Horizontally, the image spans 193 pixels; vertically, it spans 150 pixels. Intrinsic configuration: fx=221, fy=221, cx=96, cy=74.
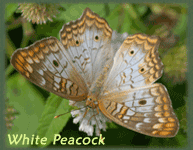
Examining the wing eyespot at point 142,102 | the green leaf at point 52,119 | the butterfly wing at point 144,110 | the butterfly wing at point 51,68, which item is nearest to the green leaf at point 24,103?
the green leaf at point 52,119

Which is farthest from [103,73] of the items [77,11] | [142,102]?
[77,11]

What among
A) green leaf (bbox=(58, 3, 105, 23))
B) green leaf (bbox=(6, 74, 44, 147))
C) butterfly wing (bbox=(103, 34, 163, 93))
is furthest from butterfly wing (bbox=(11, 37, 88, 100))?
green leaf (bbox=(6, 74, 44, 147))

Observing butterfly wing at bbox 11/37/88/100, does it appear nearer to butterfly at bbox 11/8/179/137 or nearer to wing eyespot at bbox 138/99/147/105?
butterfly at bbox 11/8/179/137

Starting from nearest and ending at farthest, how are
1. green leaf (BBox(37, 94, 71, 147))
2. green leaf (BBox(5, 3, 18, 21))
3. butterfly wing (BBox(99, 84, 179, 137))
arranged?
butterfly wing (BBox(99, 84, 179, 137)) < green leaf (BBox(37, 94, 71, 147)) < green leaf (BBox(5, 3, 18, 21))

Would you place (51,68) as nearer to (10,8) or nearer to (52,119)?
(52,119)

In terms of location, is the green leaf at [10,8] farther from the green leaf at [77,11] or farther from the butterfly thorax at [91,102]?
the butterfly thorax at [91,102]
